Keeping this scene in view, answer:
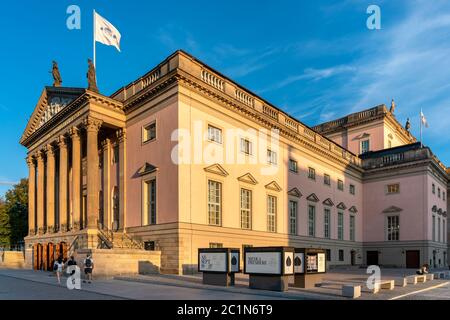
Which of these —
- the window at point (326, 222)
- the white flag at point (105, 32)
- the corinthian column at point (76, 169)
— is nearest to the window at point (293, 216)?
the window at point (326, 222)

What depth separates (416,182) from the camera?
47750mm

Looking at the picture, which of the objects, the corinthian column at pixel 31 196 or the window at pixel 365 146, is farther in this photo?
the window at pixel 365 146

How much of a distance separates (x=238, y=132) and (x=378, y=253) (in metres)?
30.3

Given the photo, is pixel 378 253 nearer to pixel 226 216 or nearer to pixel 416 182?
pixel 416 182

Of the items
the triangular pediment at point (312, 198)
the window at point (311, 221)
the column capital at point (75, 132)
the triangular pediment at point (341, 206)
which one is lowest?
the window at point (311, 221)

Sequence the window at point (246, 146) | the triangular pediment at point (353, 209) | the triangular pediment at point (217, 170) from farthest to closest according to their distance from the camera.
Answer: the triangular pediment at point (353, 209)
the window at point (246, 146)
the triangular pediment at point (217, 170)

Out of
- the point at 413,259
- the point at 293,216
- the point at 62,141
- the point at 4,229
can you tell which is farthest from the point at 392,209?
the point at 4,229

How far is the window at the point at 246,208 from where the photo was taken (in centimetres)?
3145

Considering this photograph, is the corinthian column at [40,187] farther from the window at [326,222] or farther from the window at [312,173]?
the window at [326,222]

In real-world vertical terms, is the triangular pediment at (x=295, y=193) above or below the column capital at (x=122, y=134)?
below

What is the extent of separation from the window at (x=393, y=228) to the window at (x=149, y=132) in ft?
116

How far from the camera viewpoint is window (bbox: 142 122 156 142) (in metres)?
29.4

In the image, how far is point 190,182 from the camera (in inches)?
1044
